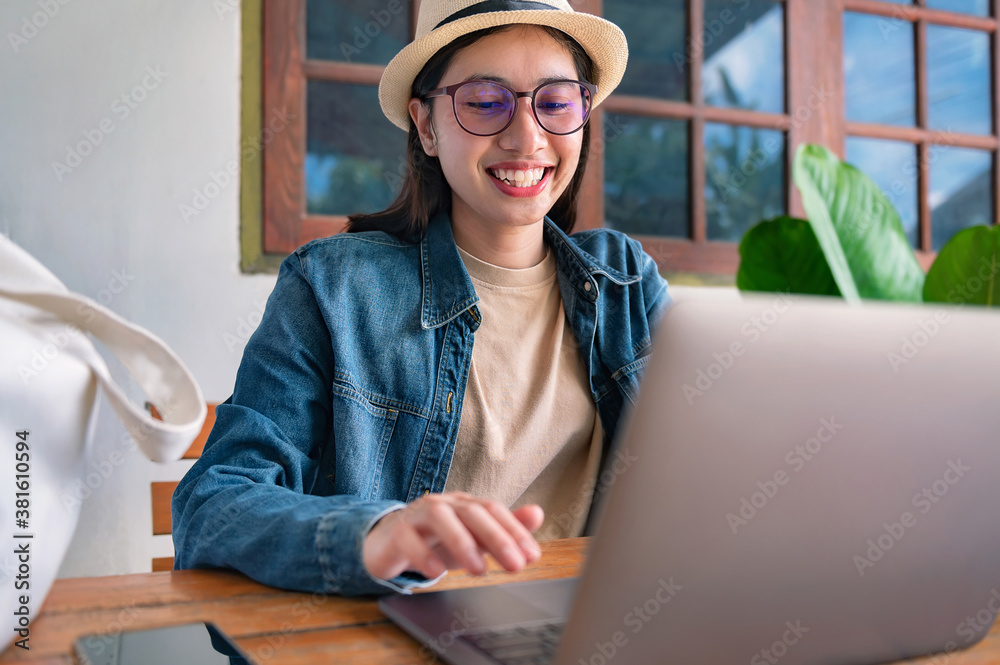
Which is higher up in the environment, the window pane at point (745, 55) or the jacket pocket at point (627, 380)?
the window pane at point (745, 55)

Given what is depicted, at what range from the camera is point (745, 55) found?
2.47 metres

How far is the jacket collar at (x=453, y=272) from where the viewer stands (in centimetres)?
112

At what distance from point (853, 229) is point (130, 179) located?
1651 mm

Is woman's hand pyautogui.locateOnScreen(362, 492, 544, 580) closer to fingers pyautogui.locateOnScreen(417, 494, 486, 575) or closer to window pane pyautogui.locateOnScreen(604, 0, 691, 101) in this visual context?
fingers pyautogui.locateOnScreen(417, 494, 486, 575)

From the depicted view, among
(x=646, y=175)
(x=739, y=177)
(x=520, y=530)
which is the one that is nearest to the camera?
(x=520, y=530)

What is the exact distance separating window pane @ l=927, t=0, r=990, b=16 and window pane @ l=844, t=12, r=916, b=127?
0.41 feet

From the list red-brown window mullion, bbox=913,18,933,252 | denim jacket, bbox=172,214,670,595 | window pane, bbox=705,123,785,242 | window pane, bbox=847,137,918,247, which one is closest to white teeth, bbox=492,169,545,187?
denim jacket, bbox=172,214,670,595

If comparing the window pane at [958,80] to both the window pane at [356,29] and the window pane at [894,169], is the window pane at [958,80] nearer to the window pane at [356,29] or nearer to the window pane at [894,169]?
the window pane at [894,169]

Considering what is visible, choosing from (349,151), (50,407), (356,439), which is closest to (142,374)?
(50,407)

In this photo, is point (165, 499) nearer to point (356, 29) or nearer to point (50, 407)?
point (50, 407)

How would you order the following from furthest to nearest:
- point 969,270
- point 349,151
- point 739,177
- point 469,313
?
1. point 739,177
2. point 349,151
3. point 969,270
4. point 469,313

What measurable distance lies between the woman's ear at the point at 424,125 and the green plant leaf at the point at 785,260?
38.1 inches

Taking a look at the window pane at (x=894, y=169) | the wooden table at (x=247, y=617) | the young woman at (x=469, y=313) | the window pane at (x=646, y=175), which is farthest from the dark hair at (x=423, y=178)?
the window pane at (x=894, y=169)

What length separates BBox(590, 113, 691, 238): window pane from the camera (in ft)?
7.61
